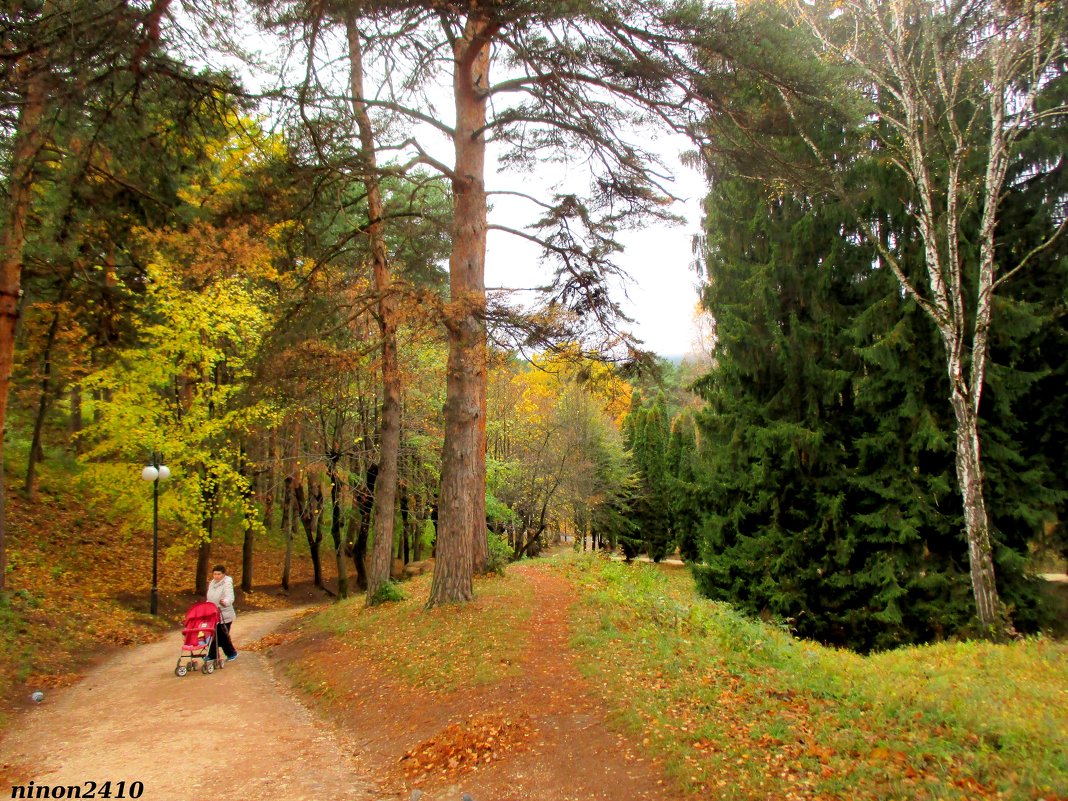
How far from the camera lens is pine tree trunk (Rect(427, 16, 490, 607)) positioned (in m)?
8.99

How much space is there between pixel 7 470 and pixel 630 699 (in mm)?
24226

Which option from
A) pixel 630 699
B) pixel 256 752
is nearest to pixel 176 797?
pixel 256 752

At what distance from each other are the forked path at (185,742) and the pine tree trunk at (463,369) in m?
2.83

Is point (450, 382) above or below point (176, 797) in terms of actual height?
above

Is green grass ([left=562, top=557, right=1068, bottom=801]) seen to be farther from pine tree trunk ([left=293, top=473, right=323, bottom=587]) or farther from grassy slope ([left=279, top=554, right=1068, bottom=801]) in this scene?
pine tree trunk ([left=293, top=473, right=323, bottom=587])

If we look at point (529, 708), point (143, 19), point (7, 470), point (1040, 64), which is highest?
point (1040, 64)

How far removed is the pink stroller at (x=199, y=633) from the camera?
349 inches

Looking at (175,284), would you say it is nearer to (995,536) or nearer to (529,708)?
(529,708)

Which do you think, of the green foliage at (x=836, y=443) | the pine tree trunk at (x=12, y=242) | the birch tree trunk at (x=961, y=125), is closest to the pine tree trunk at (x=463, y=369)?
the pine tree trunk at (x=12, y=242)

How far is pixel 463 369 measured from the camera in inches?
353

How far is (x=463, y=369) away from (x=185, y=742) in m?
5.41

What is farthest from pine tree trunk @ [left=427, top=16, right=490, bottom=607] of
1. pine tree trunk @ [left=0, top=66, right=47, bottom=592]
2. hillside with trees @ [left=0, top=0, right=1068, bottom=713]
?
pine tree trunk @ [left=0, top=66, right=47, bottom=592]

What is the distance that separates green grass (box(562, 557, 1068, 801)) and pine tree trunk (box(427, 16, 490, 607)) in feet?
7.41

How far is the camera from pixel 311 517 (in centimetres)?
2158
